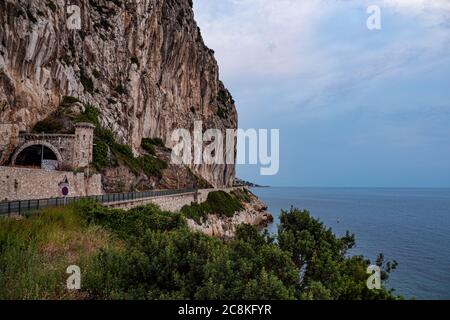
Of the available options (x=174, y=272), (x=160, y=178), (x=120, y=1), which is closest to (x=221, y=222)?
(x=160, y=178)

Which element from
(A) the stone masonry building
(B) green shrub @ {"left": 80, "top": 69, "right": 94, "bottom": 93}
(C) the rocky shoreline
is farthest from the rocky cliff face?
(C) the rocky shoreline

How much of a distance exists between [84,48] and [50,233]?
44112 millimetres

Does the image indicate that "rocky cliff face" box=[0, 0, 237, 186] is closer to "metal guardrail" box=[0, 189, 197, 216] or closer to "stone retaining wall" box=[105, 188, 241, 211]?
"stone retaining wall" box=[105, 188, 241, 211]

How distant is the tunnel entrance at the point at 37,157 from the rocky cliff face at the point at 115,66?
8.43 feet

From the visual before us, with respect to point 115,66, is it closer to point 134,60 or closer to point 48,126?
point 134,60

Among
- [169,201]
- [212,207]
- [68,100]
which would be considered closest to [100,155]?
[169,201]

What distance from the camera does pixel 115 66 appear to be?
57125mm

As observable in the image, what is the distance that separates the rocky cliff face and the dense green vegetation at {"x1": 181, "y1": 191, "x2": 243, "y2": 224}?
46.1 feet

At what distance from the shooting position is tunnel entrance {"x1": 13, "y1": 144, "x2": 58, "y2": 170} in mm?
36094

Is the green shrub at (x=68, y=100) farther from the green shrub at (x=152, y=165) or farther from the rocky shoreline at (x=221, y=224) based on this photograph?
the rocky shoreline at (x=221, y=224)

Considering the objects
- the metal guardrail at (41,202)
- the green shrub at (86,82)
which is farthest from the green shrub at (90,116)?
the metal guardrail at (41,202)

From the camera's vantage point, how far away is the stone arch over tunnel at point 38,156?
119 ft

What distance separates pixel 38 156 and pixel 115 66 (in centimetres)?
2321
